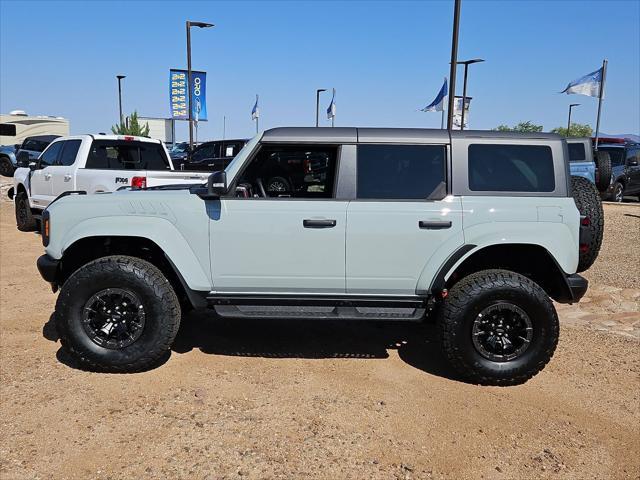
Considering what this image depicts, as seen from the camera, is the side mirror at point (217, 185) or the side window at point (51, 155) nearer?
the side mirror at point (217, 185)

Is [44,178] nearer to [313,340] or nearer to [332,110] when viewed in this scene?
[313,340]

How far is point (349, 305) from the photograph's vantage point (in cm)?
407

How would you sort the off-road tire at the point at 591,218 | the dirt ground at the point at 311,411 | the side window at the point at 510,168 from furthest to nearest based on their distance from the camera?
the off-road tire at the point at 591,218, the side window at the point at 510,168, the dirt ground at the point at 311,411

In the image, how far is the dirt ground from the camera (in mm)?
2967

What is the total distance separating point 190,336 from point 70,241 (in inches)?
58.2

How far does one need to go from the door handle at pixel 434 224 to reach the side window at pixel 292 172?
76 cm

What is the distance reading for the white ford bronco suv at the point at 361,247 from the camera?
3963mm

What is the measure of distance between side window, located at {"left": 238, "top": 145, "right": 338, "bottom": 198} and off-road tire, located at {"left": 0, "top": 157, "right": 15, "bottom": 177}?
868 inches

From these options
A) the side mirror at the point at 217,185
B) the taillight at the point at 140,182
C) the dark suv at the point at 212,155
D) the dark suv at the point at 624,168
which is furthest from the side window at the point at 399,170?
the dark suv at the point at 624,168

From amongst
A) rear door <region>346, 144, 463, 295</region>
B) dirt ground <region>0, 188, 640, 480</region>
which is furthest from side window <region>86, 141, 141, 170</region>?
rear door <region>346, 144, 463, 295</region>

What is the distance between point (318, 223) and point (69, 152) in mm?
7196

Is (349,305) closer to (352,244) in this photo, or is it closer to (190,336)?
(352,244)

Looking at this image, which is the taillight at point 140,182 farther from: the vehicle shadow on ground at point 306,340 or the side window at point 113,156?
the vehicle shadow on ground at point 306,340

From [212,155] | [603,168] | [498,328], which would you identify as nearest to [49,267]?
[498,328]
